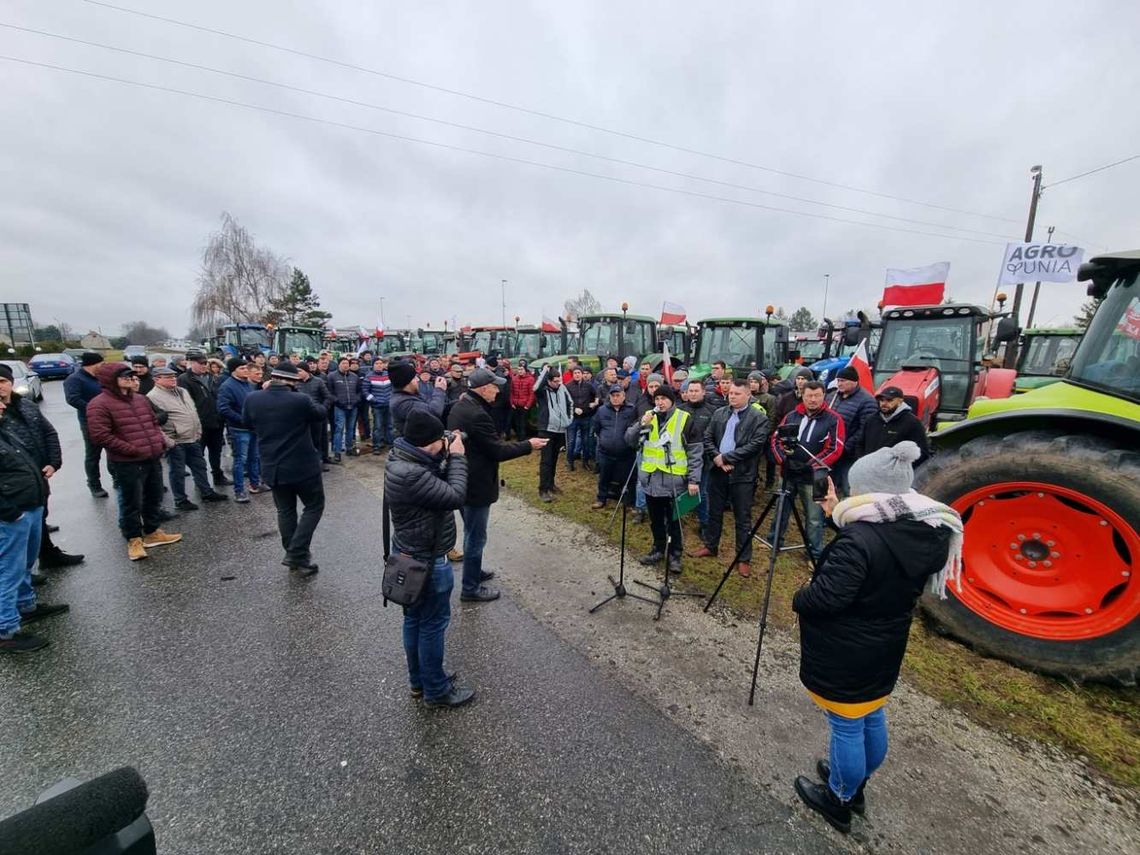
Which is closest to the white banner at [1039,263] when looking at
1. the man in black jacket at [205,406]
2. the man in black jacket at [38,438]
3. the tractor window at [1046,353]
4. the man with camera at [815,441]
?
the tractor window at [1046,353]

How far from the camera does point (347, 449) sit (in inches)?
389

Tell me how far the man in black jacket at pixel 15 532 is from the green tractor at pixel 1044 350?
14.8 m

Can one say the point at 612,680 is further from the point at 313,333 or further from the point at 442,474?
the point at 313,333

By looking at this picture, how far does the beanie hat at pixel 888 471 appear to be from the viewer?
2.05 m

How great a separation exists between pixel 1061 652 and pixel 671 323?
40.1 feet

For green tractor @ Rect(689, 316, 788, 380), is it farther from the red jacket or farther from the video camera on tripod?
the video camera on tripod

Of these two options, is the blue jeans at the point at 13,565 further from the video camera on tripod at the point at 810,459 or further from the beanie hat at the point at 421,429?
the video camera on tripod at the point at 810,459

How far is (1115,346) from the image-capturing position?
312 cm

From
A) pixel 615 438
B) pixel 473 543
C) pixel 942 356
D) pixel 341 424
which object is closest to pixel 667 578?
pixel 473 543

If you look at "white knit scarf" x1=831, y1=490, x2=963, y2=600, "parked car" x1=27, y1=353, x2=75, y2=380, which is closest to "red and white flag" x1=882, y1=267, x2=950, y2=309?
"white knit scarf" x1=831, y1=490, x2=963, y2=600

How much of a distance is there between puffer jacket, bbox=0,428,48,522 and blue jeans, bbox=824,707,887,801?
5467 millimetres

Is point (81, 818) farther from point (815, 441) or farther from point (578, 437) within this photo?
point (578, 437)

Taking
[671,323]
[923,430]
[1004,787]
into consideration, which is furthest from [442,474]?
[671,323]

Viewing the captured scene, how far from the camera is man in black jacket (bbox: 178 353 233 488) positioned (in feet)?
22.3
